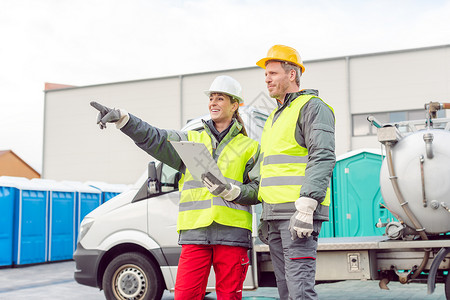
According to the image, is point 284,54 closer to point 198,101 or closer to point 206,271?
point 206,271

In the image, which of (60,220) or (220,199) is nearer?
(220,199)

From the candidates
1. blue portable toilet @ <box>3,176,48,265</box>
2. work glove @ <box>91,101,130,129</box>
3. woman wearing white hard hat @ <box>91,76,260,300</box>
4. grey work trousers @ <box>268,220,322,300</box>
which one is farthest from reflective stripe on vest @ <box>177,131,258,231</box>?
blue portable toilet @ <box>3,176,48,265</box>

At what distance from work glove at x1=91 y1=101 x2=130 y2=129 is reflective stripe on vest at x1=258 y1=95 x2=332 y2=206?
Answer: 2.96 ft

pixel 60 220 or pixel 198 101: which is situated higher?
pixel 198 101

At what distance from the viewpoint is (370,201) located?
29.5 feet

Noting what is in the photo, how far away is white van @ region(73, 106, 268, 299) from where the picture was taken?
234 inches

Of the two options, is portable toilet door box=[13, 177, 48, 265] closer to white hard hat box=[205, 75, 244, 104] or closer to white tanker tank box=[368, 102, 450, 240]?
white tanker tank box=[368, 102, 450, 240]

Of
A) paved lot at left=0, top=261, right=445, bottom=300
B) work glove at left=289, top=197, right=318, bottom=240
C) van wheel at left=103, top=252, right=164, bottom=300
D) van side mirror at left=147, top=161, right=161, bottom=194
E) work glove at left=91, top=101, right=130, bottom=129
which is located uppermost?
work glove at left=91, top=101, right=130, bottom=129

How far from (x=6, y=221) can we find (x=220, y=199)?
31.5ft

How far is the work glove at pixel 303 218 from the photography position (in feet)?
9.53

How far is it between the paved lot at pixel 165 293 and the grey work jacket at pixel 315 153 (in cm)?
424

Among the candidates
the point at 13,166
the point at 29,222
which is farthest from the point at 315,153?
the point at 13,166

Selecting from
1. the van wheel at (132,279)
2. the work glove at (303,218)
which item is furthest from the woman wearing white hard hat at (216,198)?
the van wheel at (132,279)

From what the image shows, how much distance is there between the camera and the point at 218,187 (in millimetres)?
3387
